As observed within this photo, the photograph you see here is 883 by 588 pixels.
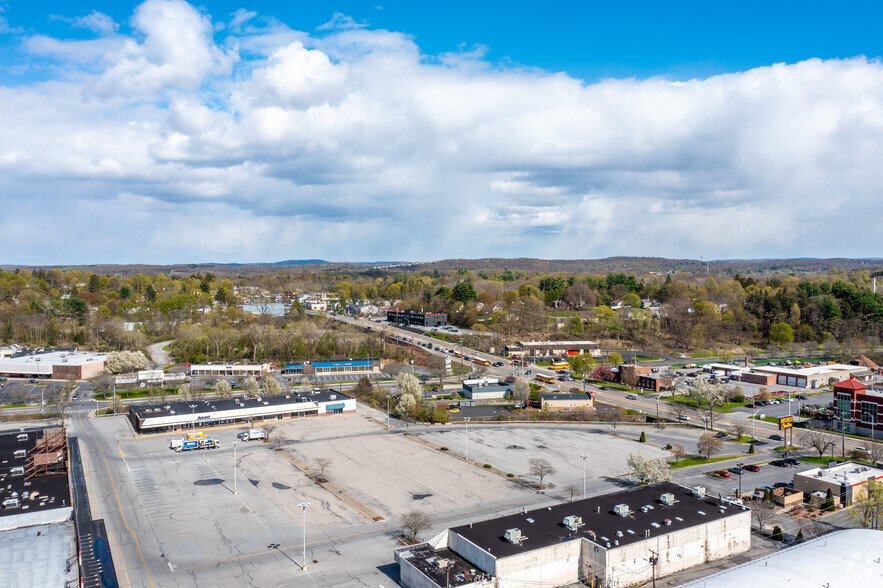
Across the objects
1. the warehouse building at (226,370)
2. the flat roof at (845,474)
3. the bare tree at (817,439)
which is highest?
the flat roof at (845,474)

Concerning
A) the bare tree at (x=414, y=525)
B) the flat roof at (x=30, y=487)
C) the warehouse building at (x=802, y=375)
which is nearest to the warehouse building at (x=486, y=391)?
the warehouse building at (x=802, y=375)

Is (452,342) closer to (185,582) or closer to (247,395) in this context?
(247,395)

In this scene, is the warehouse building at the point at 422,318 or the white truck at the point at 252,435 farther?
the warehouse building at the point at 422,318

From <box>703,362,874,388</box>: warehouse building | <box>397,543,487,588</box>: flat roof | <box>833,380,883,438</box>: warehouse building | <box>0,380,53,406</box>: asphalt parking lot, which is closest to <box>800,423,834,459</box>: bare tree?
<box>833,380,883,438</box>: warehouse building

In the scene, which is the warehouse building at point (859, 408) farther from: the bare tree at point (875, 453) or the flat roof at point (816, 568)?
the flat roof at point (816, 568)

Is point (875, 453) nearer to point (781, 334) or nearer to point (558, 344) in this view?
point (558, 344)

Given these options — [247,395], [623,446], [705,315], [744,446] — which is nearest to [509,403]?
[623,446]

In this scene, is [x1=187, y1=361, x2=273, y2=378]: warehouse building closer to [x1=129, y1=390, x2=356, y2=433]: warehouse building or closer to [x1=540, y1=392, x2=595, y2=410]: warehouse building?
[x1=129, y1=390, x2=356, y2=433]: warehouse building
